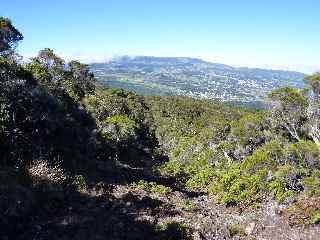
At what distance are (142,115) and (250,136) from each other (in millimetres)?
60111

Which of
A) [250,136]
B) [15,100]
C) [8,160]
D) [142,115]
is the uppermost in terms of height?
[15,100]

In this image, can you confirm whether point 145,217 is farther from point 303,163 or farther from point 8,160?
point 303,163

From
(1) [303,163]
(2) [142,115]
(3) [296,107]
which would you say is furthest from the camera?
(2) [142,115]

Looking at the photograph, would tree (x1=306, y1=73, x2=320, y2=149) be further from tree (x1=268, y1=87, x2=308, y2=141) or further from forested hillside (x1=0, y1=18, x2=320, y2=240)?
tree (x1=268, y1=87, x2=308, y2=141)

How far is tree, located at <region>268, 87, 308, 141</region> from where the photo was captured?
151 ft

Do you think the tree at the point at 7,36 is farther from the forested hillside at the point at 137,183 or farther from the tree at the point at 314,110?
the tree at the point at 314,110

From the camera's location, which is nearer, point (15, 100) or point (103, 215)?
point (103, 215)

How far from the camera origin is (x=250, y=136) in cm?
4834

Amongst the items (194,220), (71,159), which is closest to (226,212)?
(194,220)

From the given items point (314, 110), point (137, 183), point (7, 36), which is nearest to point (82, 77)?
point (7, 36)

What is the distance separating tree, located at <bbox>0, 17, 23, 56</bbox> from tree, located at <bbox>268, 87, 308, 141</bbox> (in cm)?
2691

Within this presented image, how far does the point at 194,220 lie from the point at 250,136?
28.7m

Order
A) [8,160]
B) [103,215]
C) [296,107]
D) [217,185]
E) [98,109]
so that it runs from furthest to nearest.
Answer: [98,109], [296,107], [217,185], [8,160], [103,215]

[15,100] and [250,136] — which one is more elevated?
[15,100]
